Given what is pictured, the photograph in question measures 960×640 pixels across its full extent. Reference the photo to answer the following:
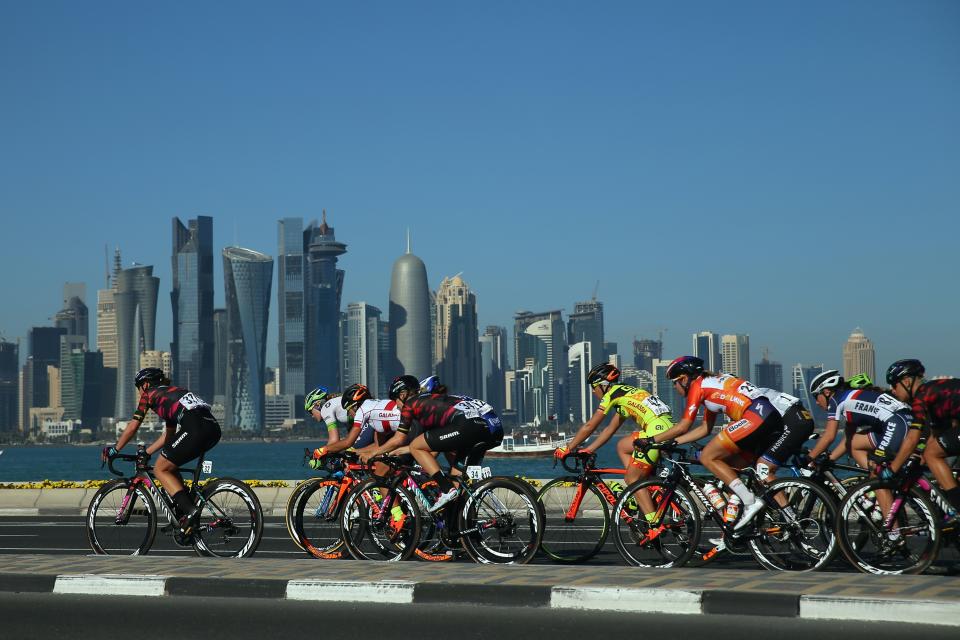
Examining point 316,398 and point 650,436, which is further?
point 316,398

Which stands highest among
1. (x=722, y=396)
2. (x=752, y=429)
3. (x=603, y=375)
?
(x=603, y=375)

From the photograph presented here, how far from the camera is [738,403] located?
10.3m

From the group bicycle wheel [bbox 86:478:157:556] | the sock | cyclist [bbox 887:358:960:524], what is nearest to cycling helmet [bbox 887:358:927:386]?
cyclist [bbox 887:358:960:524]

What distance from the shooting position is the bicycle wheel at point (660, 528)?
10.1 metres

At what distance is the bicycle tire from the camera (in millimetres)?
11656

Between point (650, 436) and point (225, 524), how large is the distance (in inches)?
158

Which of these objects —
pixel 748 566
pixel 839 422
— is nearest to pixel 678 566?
pixel 748 566

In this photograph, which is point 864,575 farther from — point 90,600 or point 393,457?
point 90,600

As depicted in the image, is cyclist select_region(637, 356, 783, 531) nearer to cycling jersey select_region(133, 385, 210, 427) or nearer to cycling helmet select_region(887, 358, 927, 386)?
cycling helmet select_region(887, 358, 927, 386)

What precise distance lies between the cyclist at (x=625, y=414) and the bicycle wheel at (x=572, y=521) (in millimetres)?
441

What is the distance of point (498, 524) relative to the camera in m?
10.7

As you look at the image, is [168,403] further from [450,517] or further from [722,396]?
[722,396]

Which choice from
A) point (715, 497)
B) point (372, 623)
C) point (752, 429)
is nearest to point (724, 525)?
point (715, 497)

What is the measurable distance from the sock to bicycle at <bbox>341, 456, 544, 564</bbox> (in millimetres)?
1608
